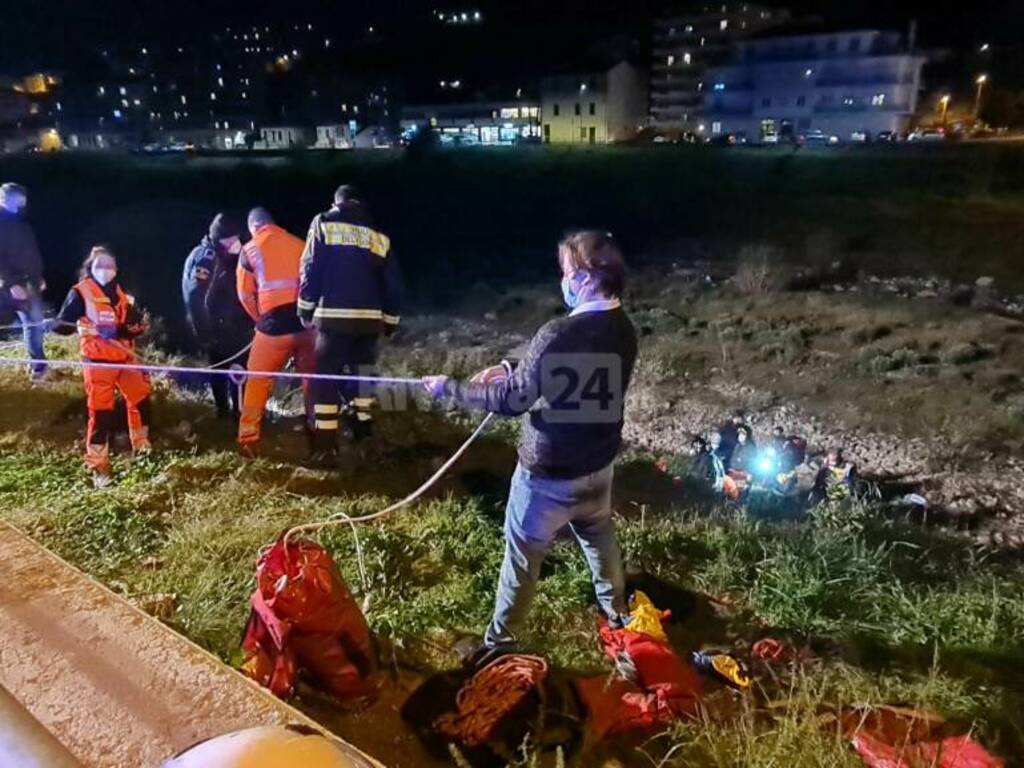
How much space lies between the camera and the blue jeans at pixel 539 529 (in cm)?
290

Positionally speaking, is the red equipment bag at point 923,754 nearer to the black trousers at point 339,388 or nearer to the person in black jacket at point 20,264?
the black trousers at point 339,388

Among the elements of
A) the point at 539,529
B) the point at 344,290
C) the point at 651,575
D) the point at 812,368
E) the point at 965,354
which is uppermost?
the point at 344,290

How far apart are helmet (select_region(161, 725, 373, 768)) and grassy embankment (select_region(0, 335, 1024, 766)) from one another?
4.93 ft

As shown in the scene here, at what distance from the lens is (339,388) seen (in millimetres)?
5559

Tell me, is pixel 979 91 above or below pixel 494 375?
above

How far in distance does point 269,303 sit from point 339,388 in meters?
0.84

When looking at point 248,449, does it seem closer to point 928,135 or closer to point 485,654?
point 485,654

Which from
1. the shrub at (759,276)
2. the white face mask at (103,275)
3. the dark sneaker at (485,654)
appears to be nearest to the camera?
the dark sneaker at (485,654)

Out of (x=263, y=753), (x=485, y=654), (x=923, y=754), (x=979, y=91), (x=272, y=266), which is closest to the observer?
(x=263, y=753)

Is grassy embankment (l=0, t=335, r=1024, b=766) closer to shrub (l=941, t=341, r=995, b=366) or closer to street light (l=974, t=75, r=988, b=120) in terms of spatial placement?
shrub (l=941, t=341, r=995, b=366)

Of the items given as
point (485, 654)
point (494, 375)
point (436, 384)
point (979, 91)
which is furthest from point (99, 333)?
point (979, 91)

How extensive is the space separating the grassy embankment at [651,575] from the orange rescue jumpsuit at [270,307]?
0.49m

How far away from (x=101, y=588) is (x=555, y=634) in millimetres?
1823

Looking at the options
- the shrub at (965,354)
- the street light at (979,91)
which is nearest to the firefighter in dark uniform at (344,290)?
the shrub at (965,354)
